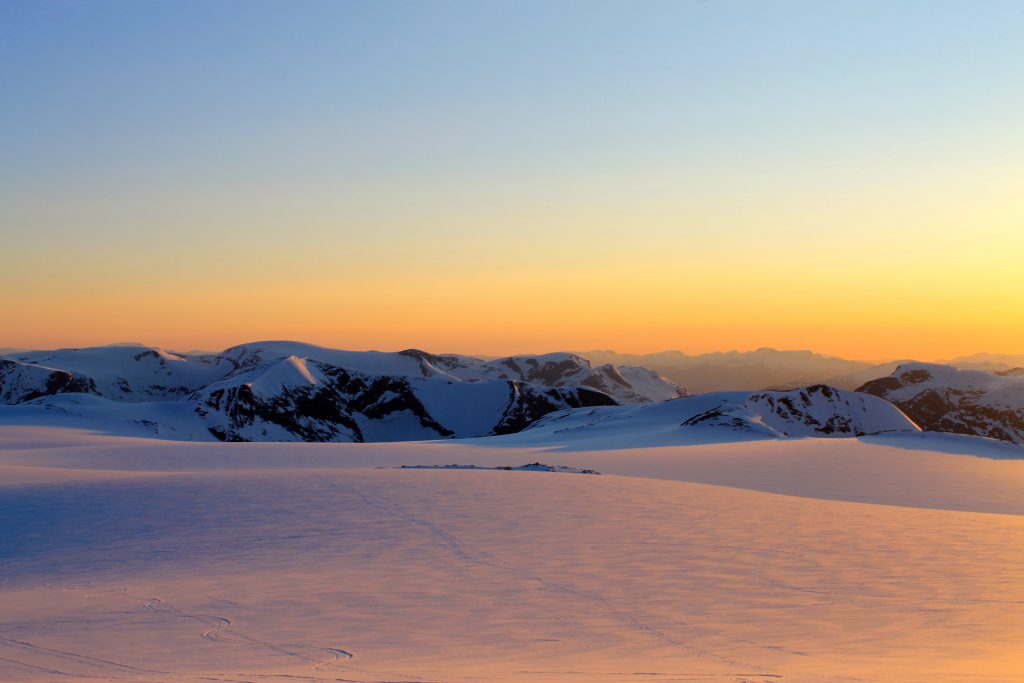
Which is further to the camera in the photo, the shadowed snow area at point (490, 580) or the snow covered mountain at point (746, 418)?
the snow covered mountain at point (746, 418)

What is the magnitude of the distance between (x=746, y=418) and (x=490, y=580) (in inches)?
2079

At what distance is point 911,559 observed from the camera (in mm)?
17797

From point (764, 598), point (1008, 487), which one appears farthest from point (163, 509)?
point (1008, 487)

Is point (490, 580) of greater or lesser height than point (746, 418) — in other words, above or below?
below

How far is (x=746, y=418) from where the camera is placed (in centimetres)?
6562

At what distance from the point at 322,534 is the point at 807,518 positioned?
11716 mm

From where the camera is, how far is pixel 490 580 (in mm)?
15648

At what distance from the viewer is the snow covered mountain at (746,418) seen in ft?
212

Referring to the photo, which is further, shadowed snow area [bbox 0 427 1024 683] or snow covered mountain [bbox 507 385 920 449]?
snow covered mountain [bbox 507 385 920 449]

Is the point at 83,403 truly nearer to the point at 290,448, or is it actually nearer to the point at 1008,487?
the point at 290,448

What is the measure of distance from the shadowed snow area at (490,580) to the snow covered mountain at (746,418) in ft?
109

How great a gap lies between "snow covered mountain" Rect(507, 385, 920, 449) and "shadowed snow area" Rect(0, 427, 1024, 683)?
33.3 m

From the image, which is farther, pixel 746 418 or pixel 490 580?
pixel 746 418

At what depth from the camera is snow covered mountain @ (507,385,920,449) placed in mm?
64750
